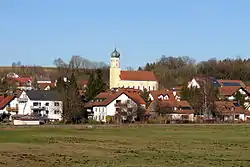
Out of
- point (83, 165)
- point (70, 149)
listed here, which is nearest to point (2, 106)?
point (70, 149)

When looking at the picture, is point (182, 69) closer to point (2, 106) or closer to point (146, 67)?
point (146, 67)

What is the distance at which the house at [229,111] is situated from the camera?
96.3 m

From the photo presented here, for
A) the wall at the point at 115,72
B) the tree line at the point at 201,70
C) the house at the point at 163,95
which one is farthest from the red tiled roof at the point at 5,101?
the tree line at the point at 201,70

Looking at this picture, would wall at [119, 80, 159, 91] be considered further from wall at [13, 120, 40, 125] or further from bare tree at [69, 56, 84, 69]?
wall at [13, 120, 40, 125]

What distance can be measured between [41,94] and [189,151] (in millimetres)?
65585

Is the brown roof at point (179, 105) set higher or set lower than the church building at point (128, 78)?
lower

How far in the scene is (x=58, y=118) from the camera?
302 feet

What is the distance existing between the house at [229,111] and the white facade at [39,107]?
27.7 meters

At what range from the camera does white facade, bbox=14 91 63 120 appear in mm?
93875

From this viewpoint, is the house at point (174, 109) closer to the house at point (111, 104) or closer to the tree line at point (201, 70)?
the house at point (111, 104)

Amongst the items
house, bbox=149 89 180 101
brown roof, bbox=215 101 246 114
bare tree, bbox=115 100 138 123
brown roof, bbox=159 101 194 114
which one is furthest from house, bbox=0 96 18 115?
brown roof, bbox=215 101 246 114

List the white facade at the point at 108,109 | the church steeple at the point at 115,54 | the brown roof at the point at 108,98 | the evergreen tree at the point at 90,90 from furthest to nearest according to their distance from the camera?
1. the church steeple at the point at 115,54
2. the evergreen tree at the point at 90,90
3. the brown roof at the point at 108,98
4. the white facade at the point at 108,109

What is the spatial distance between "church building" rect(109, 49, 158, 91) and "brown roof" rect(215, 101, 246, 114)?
138 feet

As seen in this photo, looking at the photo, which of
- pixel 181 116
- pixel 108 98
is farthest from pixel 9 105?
pixel 181 116
